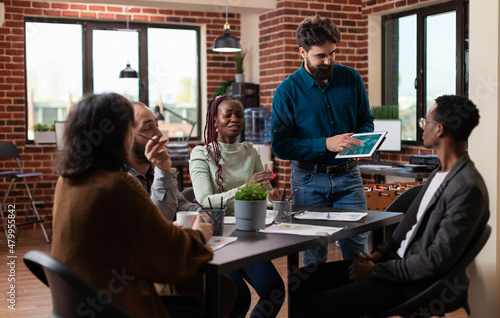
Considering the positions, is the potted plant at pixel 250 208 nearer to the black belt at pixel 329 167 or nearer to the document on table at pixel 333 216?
the document on table at pixel 333 216

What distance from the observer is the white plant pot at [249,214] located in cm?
227

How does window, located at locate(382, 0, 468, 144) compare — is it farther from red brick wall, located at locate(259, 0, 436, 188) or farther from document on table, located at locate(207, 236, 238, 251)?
document on table, located at locate(207, 236, 238, 251)

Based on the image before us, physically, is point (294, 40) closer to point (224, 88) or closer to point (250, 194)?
point (224, 88)

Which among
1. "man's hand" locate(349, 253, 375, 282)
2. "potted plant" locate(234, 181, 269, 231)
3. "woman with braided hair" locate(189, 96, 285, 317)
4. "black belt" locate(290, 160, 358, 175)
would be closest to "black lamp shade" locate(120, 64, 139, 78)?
"woman with braided hair" locate(189, 96, 285, 317)

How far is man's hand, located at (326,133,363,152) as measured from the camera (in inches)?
109

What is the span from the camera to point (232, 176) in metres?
2.92

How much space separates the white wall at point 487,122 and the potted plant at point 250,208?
1197mm

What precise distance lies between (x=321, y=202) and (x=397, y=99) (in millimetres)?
3952

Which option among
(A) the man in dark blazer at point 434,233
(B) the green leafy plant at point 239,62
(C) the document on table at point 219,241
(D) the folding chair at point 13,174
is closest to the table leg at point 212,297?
(C) the document on table at point 219,241

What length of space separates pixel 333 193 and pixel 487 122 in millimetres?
794

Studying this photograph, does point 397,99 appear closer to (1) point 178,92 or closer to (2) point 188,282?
(1) point 178,92

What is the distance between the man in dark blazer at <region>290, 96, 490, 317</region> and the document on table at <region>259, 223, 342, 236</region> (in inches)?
6.5

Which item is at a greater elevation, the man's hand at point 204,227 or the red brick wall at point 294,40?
the red brick wall at point 294,40

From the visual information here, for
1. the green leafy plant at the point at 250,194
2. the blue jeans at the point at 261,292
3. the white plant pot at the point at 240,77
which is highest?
the white plant pot at the point at 240,77
